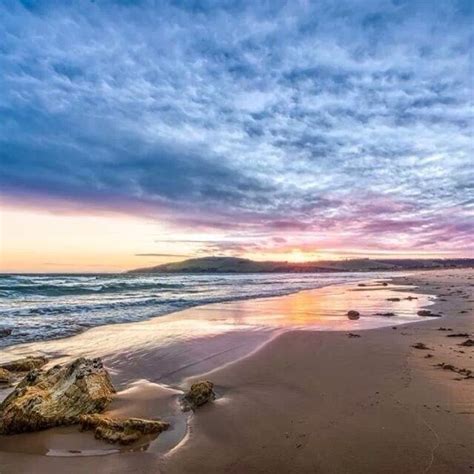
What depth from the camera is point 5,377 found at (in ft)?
24.0

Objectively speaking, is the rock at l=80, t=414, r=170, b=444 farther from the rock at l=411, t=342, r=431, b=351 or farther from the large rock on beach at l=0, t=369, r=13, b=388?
the rock at l=411, t=342, r=431, b=351

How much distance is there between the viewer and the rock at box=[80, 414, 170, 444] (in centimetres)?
480

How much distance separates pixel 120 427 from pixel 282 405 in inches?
92.4

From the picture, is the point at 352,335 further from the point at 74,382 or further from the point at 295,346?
the point at 74,382

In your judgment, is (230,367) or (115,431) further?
(230,367)

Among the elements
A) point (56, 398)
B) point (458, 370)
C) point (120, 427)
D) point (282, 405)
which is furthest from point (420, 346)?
point (56, 398)

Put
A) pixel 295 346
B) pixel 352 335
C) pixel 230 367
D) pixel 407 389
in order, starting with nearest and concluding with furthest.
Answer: pixel 407 389 → pixel 230 367 → pixel 295 346 → pixel 352 335

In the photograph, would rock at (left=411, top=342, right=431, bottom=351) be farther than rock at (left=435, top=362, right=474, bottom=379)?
Yes

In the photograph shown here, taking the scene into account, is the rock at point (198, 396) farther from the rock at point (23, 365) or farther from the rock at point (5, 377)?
the rock at point (23, 365)

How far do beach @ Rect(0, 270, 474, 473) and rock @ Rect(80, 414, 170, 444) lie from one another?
13 cm

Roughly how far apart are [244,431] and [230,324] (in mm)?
9857

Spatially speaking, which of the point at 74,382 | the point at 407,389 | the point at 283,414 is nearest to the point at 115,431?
the point at 74,382

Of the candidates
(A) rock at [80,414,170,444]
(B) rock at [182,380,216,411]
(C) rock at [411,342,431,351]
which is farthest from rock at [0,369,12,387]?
(C) rock at [411,342,431,351]

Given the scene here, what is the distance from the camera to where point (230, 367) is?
8508 mm
